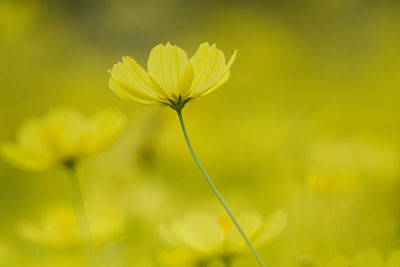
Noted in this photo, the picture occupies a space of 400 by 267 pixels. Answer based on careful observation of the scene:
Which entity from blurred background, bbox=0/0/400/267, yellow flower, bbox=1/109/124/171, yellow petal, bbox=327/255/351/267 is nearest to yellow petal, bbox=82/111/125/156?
yellow flower, bbox=1/109/124/171

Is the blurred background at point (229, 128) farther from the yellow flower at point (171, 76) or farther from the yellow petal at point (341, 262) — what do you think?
the yellow flower at point (171, 76)

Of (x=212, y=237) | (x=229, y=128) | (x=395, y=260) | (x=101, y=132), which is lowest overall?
(x=395, y=260)

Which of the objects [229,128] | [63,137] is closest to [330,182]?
[63,137]

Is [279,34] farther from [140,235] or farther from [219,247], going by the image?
[219,247]

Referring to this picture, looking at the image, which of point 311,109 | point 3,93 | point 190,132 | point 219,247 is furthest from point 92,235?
point 3,93

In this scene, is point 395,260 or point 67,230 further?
point 67,230

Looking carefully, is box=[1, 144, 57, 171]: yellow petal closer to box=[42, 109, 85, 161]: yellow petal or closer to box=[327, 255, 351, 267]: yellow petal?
box=[42, 109, 85, 161]: yellow petal

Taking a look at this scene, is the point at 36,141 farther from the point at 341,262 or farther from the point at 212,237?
the point at 341,262
